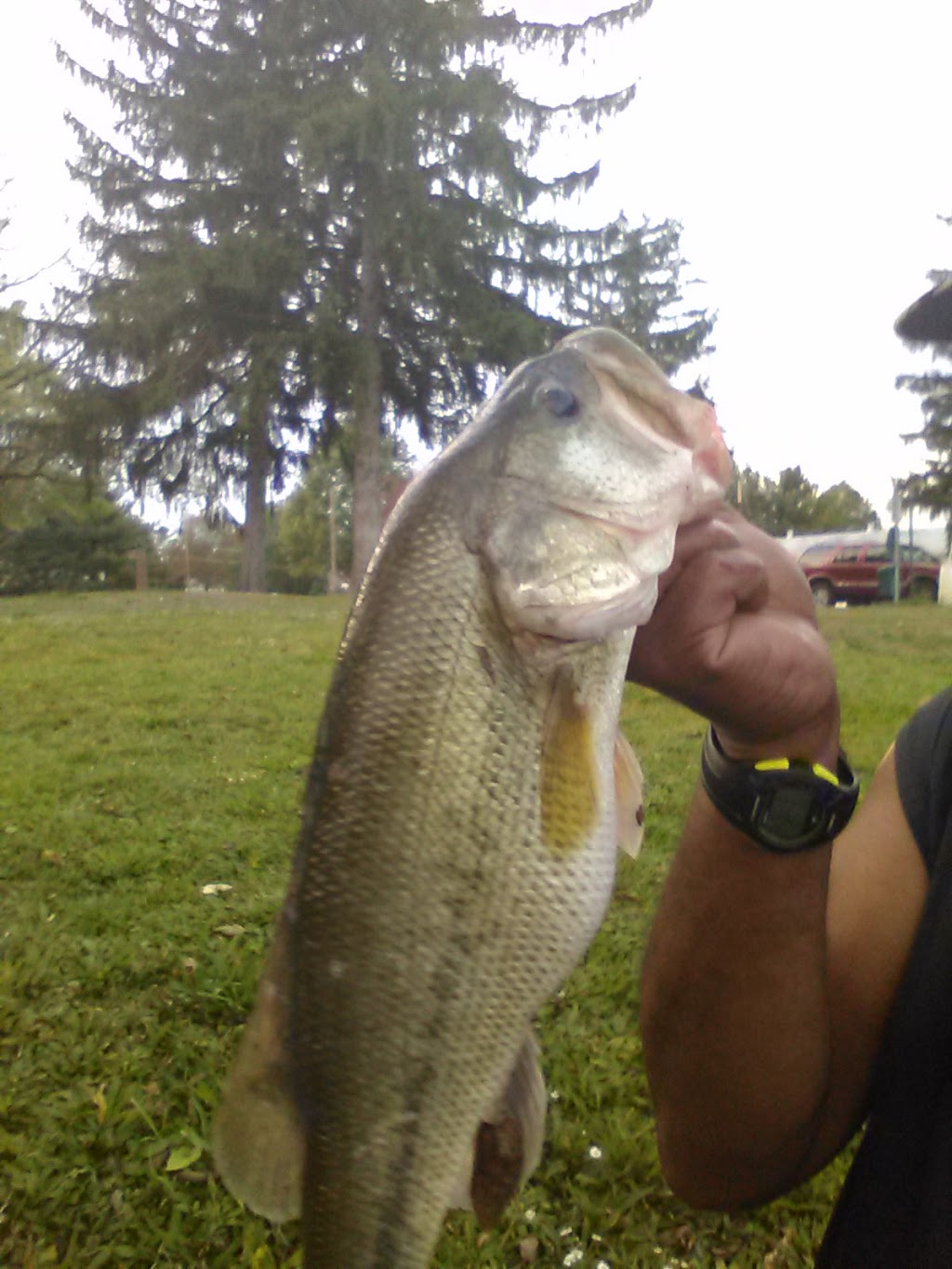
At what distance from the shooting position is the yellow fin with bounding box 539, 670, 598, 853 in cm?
137

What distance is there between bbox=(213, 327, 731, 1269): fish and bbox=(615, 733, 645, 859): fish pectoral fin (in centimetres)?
2

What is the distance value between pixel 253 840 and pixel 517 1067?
11.7ft

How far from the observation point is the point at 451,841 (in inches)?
52.7

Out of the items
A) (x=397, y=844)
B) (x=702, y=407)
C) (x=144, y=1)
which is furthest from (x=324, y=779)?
(x=144, y=1)

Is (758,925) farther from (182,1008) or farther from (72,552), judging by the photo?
(72,552)

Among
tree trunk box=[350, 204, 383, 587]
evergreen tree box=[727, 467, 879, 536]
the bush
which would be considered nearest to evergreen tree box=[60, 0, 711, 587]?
tree trunk box=[350, 204, 383, 587]

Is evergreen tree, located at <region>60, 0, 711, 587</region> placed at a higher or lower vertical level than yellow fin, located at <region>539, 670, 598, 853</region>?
higher

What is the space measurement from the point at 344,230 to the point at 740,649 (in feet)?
66.1

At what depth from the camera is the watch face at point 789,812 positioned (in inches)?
53.4

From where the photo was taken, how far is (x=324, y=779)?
137cm

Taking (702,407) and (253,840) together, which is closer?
(702,407)

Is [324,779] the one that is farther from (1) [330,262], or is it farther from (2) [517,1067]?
(1) [330,262]

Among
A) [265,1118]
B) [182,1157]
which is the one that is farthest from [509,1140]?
[182,1157]

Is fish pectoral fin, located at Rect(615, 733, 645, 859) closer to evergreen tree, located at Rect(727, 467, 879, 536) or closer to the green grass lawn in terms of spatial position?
the green grass lawn
